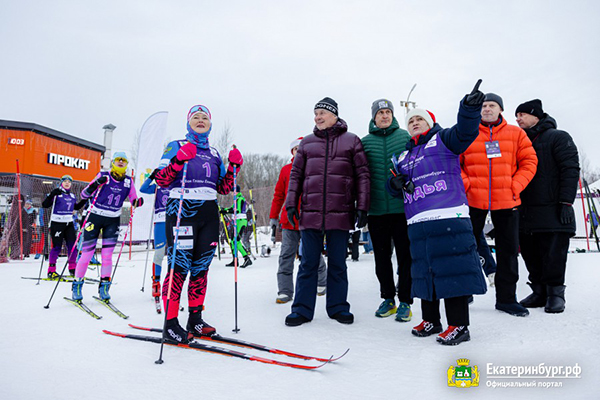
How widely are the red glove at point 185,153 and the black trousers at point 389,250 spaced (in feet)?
6.27

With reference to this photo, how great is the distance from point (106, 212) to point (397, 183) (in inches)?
152

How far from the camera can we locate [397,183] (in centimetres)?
303

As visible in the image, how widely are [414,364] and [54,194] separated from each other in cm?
807

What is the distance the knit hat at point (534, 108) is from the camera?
12.8ft

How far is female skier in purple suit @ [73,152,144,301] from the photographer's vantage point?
4.58 meters

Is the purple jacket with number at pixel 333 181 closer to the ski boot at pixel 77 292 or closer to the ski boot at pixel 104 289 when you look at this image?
the ski boot at pixel 104 289

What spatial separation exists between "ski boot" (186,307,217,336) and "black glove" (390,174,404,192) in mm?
1937

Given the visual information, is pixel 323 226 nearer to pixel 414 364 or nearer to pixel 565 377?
pixel 414 364

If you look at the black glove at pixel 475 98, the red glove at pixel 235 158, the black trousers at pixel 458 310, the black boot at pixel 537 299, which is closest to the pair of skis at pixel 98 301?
the red glove at pixel 235 158

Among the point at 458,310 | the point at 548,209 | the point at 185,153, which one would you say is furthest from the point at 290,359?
the point at 548,209

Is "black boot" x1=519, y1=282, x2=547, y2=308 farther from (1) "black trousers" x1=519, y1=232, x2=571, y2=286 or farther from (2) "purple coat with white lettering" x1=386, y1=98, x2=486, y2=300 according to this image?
(2) "purple coat with white lettering" x1=386, y1=98, x2=486, y2=300

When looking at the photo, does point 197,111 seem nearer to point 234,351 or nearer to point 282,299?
point 234,351

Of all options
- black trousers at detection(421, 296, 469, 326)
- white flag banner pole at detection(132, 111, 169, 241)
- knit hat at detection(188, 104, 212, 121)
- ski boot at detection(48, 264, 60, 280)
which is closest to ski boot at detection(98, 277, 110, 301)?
knit hat at detection(188, 104, 212, 121)

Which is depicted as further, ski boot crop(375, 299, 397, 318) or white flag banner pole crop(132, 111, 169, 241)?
white flag banner pole crop(132, 111, 169, 241)
